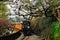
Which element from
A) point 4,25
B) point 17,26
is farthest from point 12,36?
point 17,26

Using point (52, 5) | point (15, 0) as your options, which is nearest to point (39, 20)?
point (52, 5)

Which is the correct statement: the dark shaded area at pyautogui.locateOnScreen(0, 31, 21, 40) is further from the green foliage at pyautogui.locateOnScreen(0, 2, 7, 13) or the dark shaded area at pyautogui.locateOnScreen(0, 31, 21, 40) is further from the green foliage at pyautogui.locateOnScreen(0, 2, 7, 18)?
the green foliage at pyautogui.locateOnScreen(0, 2, 7, 13)

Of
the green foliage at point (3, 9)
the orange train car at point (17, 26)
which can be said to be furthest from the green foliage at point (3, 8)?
the orange train car at point (17, 26)

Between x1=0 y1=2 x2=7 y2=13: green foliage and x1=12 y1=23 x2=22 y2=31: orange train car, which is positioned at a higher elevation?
x1=0 y1=2 x2=7 y2=13: green foliage

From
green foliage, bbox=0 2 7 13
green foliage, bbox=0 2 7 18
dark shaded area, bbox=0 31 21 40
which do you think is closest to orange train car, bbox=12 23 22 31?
dark shaded area, bbox=0 31 21 40

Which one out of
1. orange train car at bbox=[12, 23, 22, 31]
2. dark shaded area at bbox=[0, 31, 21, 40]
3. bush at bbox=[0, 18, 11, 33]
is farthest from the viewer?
orange train car at bbox=[12, 23, 22, 31]

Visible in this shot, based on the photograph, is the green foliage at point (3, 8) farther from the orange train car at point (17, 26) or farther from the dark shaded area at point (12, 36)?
the dark shaded area at point (12, 36)

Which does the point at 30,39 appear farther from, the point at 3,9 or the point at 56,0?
the point at 3,9

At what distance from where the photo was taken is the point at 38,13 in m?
4.08

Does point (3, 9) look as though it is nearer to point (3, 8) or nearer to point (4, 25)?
point (3, 8)

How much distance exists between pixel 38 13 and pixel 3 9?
0.98 meters

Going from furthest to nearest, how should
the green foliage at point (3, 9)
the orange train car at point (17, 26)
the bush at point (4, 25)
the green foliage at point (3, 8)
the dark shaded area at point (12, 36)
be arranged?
the green foliage at point (3, 8)
the green foliage at point (3, 9)
the orange train car at point (17, 26)
the bush at point (4, 25)
the dark shaded area at point (12, 36)

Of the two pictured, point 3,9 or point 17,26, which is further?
point 3,9

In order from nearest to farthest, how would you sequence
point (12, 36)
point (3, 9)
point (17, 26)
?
point (12, 36), point (17, 26), point (3, 9)
